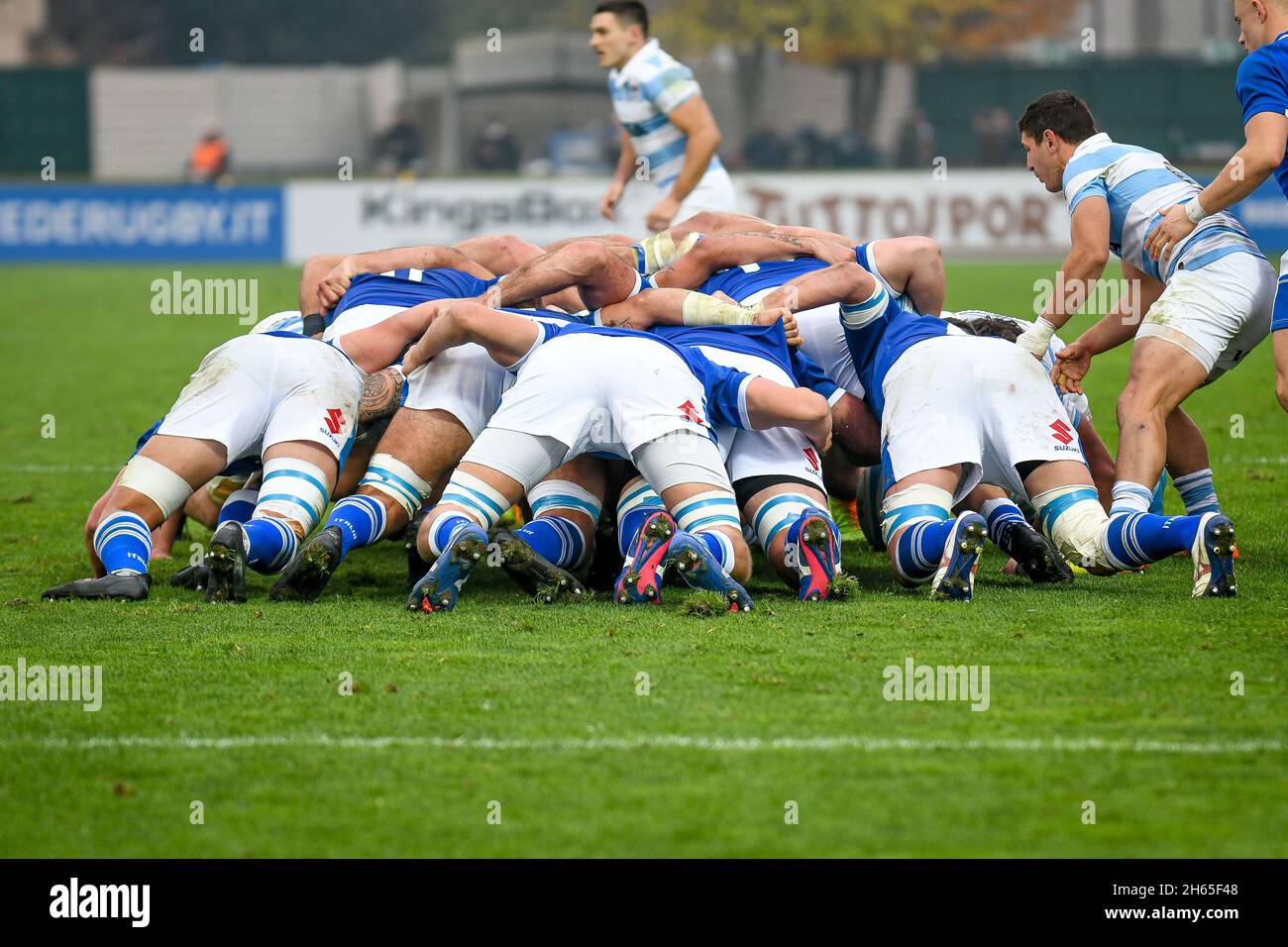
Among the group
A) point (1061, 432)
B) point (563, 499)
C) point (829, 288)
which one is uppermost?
point (829, 288)

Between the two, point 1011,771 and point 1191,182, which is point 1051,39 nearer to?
point 1191,182

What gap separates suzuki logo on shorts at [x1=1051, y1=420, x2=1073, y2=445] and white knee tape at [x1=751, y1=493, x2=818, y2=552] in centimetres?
92

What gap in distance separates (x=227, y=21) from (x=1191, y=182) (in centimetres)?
4357

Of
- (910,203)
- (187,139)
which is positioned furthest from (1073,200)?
(187,139)

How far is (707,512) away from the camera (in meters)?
5.94

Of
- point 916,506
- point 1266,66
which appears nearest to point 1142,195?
point 1266,66

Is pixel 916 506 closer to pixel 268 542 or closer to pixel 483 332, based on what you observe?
pixel 483 332

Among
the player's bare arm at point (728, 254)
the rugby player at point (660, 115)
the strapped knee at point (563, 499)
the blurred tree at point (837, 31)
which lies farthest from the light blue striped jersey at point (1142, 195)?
the blurred tree at point (837, 31)

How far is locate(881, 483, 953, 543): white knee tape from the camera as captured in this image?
5984 mm

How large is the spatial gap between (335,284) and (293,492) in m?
1.63

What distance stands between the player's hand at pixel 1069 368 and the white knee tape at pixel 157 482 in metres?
3.35

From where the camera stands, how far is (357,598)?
20.5ft

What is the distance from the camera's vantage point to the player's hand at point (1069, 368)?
6469mm

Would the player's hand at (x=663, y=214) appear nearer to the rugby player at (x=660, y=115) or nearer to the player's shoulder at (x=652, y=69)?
the rugby player at (x=660, y=115)
